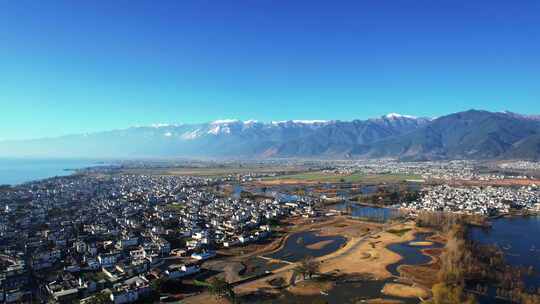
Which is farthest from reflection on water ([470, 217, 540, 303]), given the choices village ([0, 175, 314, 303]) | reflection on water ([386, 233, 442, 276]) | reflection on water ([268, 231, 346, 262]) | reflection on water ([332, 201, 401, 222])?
village ([0, 175, 314, 303])

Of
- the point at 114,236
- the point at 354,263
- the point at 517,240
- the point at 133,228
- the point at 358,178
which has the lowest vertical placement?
the point at 517,240

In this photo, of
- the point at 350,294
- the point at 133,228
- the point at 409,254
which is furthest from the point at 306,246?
the point at 133,228

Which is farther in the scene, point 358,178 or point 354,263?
point 358,178

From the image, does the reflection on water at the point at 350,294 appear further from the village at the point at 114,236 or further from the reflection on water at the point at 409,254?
the village at the point at 114,236

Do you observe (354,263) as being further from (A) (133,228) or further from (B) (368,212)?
(A) (133,228)

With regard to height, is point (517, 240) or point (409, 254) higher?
point (409, 254)

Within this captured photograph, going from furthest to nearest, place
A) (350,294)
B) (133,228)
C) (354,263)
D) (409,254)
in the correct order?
(133,228), (409,254), (354,263), (350,294)

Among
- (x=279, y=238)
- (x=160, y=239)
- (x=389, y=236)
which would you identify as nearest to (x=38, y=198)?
(x=160, y=239)

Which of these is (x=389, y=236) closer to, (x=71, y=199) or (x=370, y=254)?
(x=370, y=254)

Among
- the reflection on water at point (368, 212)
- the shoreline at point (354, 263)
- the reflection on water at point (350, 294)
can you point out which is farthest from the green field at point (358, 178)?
the reflection on water at point (350, 294)
